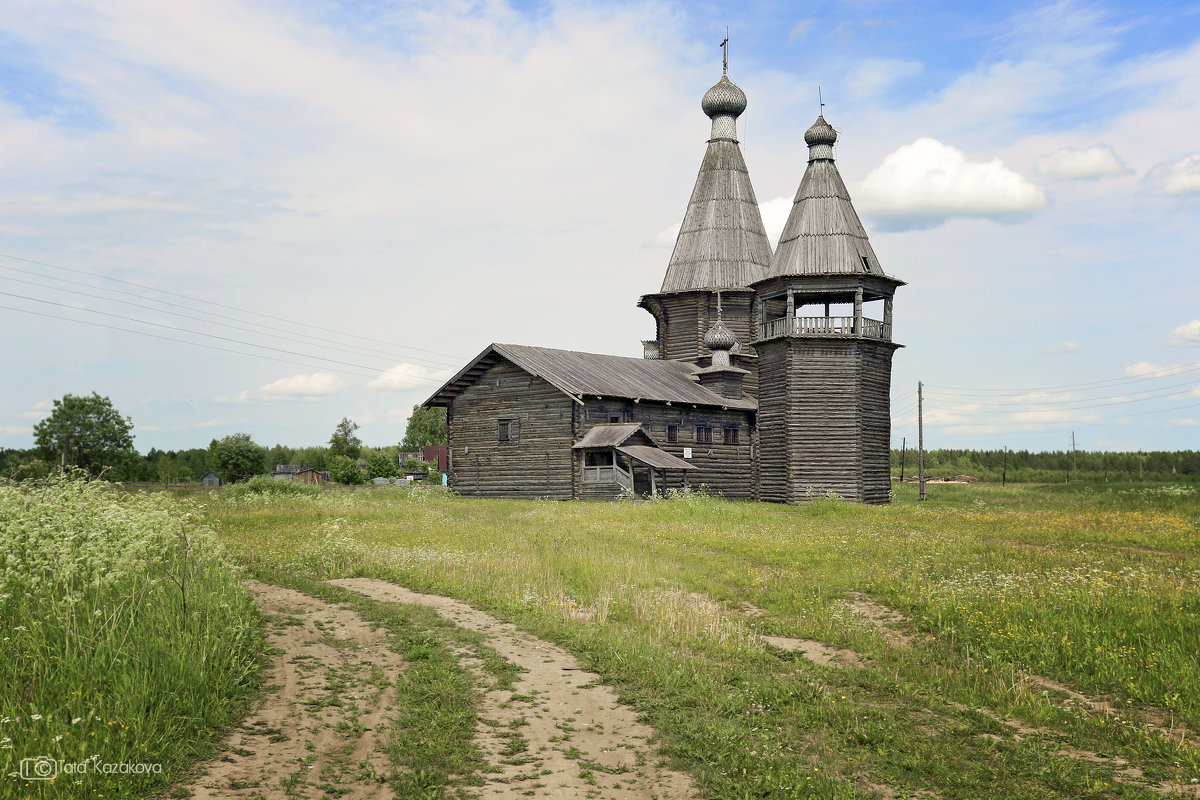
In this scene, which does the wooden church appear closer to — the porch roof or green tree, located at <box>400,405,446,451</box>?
the porch roof

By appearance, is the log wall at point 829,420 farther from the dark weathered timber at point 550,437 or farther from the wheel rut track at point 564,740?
the wheel rut track at point 564,740

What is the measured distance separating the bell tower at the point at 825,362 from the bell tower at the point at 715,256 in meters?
6.83

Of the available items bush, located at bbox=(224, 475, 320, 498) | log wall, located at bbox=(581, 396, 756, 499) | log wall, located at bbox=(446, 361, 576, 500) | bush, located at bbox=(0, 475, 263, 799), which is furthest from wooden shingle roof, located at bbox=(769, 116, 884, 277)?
bush, located at bbox=(0, 475, 263, 799)

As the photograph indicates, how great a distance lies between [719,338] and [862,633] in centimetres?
3013

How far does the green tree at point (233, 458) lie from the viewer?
258ft

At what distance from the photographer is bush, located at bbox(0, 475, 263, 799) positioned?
6258mm

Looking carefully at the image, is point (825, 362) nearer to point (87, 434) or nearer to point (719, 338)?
point (719, 338)

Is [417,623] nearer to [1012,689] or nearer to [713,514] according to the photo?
[1012,689]

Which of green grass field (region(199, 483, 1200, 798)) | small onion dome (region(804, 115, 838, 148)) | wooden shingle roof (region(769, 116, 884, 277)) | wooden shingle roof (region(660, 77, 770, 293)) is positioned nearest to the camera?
green grass field (region(199, 483, 1200, 798))

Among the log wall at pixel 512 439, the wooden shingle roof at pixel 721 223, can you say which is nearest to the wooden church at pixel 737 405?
the log wall at pixel 512 439

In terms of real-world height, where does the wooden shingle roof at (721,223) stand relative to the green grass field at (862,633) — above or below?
above

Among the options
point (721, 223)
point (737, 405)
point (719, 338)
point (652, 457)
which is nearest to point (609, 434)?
point (652, 457)

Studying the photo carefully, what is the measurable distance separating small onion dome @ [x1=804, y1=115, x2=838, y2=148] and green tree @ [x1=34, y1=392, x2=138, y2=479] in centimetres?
5841

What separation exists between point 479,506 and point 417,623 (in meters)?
20.0
